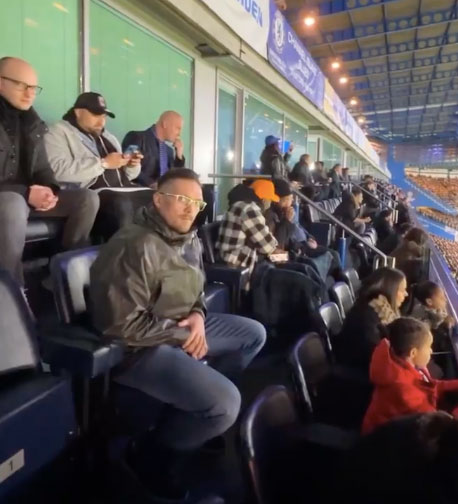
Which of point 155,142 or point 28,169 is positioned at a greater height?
point 155,142

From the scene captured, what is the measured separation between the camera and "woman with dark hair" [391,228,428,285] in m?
4.30

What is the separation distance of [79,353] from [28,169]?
114cm

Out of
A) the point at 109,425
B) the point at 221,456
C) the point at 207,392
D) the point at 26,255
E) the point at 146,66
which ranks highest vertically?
the point at 146,66

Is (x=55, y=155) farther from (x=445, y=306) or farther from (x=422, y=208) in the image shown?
(x=422, y=208)

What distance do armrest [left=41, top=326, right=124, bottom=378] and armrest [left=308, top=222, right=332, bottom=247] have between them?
456 centimetres

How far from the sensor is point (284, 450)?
1.34m

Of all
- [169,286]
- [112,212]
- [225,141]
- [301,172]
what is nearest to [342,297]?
[112,212]

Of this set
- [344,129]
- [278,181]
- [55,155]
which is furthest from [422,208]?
[55,155]

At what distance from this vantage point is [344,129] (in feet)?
→ 42.8

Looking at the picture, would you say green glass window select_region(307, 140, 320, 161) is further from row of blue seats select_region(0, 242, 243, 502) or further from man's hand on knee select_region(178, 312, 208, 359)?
row of blue seats select_region(0, 242, 243, 502)

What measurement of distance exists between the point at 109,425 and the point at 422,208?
3272 centimetres

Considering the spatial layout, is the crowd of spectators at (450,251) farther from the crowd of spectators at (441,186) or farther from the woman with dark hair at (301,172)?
the crowd of spectators at (441,186)

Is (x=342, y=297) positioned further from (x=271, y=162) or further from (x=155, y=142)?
(x=271, y=162)

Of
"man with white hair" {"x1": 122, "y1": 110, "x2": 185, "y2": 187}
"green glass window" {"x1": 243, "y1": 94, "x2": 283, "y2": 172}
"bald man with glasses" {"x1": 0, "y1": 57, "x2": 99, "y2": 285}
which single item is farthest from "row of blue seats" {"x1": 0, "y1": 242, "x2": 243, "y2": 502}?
"green glass window" {"x1": 243, "y1": 94, "x2": 283, "y2": 172}
